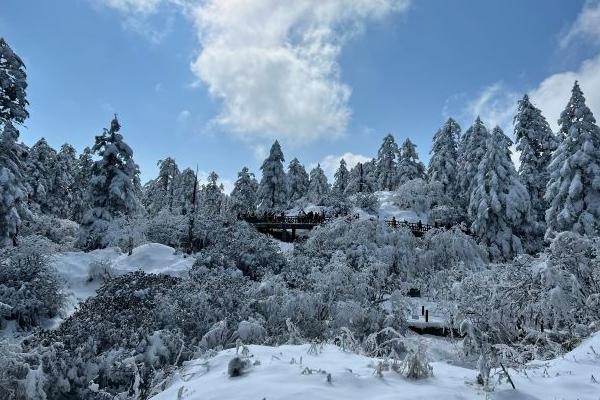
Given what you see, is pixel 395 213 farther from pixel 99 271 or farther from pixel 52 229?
pixel 99 271

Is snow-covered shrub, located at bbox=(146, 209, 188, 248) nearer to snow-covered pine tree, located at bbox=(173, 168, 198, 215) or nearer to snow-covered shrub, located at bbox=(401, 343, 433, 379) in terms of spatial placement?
snow-covered shrub, located at bbox=(401, 343, 433, 379)

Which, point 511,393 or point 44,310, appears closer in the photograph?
point 511,393

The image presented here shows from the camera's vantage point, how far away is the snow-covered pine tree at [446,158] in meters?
51.6

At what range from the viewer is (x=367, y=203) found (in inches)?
1875

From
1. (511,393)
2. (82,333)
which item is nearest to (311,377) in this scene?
(511,393)

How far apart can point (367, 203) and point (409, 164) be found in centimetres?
1710

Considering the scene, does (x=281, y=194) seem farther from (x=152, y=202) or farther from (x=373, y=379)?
(x=373, y=379)

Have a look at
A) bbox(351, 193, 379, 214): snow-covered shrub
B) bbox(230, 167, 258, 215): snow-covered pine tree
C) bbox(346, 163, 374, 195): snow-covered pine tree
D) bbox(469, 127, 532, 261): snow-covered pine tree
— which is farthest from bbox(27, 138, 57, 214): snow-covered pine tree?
bbox(469, 127, 532, 261): snow-covered pine tree

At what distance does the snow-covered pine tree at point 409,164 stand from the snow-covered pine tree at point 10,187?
4704 cm

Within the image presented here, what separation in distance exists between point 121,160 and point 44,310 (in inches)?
656

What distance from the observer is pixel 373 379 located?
5.38 m

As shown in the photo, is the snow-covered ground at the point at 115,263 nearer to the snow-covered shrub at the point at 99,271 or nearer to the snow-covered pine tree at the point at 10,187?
the snow-covered shrub at the point at 99,271

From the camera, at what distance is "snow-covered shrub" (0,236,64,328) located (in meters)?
16.2

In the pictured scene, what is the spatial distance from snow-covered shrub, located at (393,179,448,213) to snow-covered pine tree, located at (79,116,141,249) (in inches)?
1120
